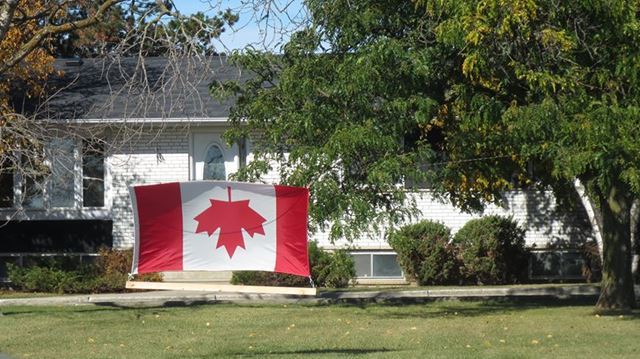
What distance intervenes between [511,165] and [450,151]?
108 centimetres

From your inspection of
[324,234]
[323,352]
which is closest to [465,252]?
[324,234]

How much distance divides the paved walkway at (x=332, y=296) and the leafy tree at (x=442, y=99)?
4.76 meters

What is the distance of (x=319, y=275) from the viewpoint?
23125mm

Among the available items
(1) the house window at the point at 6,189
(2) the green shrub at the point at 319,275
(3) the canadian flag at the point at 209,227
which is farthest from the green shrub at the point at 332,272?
(3) the canadian flag at the point at 209,227

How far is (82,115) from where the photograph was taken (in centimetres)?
2328

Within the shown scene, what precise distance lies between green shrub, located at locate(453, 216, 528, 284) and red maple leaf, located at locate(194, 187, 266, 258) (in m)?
14.5

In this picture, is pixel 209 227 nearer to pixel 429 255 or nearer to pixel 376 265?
pixel 429 255

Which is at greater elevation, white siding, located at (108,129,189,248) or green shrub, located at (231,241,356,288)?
white siding, located at (108,129,189,248)

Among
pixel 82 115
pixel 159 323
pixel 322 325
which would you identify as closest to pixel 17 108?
pixel 82 115

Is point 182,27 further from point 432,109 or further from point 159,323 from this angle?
point 159,323

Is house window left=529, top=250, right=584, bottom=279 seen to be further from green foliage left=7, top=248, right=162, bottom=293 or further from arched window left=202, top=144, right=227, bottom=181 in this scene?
green foliage left=7, top=248, right=162, bottom=293

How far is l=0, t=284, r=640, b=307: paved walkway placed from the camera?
2027 cm

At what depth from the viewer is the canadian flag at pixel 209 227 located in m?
9.61

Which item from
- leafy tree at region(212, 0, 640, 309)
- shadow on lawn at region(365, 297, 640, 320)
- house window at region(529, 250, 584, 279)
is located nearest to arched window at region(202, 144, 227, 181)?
shadow on lawn at region(365, 297, 640, 320)
